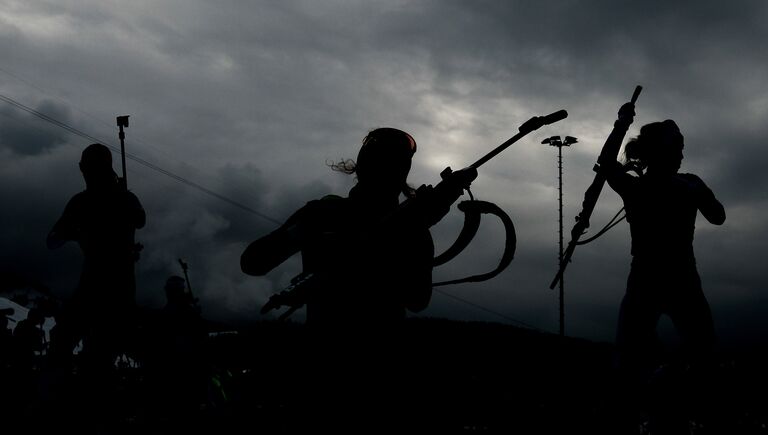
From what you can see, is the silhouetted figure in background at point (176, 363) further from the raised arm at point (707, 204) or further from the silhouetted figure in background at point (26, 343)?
the raised arm at point (707, 204)

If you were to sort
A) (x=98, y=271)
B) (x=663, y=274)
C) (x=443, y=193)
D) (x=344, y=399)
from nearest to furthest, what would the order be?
1. (x=344, y=399)
2. (x=443, y=193)
3. (x=663, y=274)
4. (x=98, y=271)

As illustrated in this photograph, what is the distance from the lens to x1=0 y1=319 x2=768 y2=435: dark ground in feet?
8.97

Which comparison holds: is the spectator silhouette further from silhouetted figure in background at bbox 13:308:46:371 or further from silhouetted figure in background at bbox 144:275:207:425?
silhouetted figure in background at bbox 144:275:207:425

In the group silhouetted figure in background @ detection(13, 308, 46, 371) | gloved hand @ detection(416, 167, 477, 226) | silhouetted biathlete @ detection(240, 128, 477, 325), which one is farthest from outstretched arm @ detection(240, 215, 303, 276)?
silhouetted figure in background @ detection(13, 308, 46, 371)

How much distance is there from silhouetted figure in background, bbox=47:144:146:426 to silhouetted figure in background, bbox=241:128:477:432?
3.59 meters

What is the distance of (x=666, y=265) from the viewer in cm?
571

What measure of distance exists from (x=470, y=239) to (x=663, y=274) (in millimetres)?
2920

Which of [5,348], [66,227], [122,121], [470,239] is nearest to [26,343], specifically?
[5,348]

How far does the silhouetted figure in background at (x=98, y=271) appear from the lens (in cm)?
592

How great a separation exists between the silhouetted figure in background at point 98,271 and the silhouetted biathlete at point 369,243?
3.59 metres

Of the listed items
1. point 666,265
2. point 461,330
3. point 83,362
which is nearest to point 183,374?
point 83,362

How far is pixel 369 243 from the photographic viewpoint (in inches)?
114

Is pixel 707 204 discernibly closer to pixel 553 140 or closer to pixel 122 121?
pixel 122 121

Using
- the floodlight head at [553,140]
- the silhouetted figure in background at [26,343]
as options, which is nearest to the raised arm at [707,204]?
the silhouetted figure in background at [26,343]
